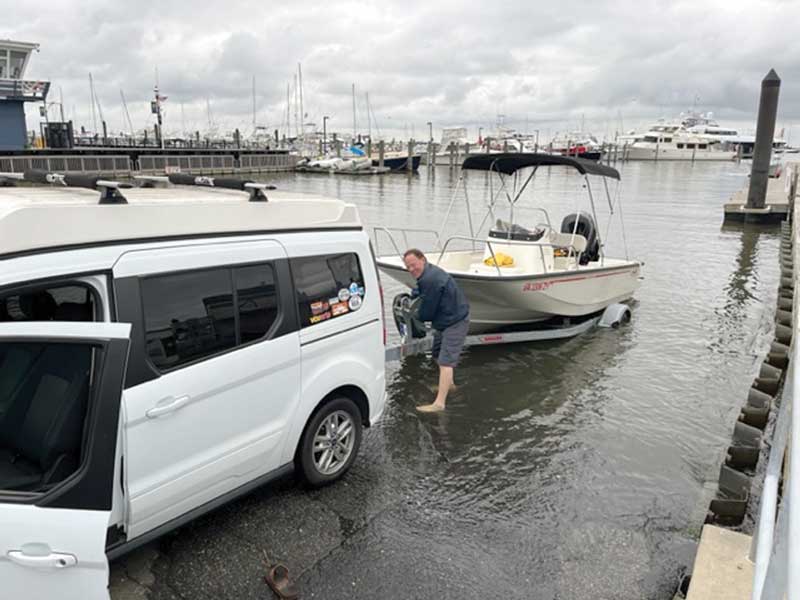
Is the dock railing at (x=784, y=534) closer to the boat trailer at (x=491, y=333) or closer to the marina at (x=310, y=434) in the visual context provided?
the marina at (x=310, y=434)

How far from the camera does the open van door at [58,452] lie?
2.29 metres

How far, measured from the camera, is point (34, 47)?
39844 millimetres

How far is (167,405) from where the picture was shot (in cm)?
335

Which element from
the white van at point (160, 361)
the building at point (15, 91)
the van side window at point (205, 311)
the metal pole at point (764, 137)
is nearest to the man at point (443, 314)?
the white van at point (160, 361)

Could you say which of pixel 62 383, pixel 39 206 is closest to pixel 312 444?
pixel 62 383

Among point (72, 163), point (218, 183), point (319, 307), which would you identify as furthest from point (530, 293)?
point (72, 163)

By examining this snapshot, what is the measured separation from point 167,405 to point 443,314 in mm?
4105

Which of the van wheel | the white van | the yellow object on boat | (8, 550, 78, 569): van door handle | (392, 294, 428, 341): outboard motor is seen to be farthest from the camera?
the yellow object on boat

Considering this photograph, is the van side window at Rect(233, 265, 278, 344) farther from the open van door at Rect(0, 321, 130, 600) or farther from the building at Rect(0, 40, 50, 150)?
the building at Rect(0, 40, 50, 150)

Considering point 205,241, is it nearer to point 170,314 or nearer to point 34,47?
point 170,314

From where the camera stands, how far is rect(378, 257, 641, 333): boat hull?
8.98 m

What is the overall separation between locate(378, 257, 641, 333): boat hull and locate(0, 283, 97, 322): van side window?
6013 mm

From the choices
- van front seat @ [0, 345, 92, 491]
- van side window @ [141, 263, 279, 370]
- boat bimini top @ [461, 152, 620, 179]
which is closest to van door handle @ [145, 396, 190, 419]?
van side window @ [141, 263, 279, 370]

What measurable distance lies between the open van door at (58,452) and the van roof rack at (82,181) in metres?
Result: 1.10
